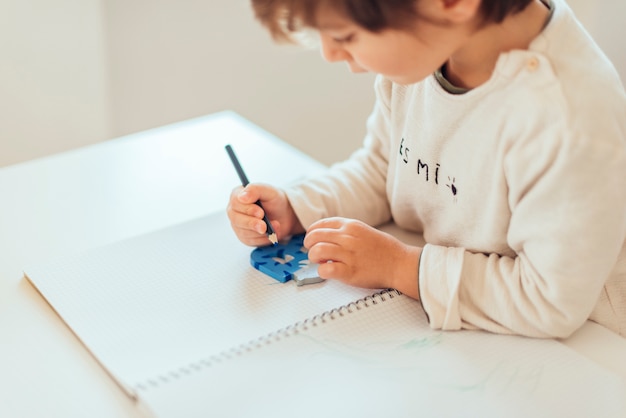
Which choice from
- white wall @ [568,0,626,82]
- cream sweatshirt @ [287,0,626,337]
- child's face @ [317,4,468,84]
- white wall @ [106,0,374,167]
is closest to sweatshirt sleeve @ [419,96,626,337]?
A: cream sweatshirt @ [287,0,626,337]

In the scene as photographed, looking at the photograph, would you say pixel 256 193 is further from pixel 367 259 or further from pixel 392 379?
pixel 392 379

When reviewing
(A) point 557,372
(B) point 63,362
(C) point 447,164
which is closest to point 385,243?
(C) point 447,164

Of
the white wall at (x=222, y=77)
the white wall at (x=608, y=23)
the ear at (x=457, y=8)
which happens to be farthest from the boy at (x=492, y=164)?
the white wall at (x=222, y=77)

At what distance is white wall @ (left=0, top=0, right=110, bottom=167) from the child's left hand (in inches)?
34.9

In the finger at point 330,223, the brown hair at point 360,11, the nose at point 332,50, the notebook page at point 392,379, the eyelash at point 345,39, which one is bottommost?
the notebook page at point 392,379

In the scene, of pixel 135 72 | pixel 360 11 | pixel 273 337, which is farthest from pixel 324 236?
pixel 135 72

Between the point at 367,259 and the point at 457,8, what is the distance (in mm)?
246

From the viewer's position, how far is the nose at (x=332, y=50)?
28.8 inches

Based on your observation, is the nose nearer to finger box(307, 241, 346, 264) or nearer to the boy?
the boy

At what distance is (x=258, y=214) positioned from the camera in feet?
2.90

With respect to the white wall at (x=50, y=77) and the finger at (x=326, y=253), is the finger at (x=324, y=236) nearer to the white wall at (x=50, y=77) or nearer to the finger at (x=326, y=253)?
the finger at (x=326, y=253)

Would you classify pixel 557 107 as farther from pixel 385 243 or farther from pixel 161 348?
pixel 161 348

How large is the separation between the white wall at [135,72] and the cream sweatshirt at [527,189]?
82cm

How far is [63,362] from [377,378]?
0.26 m
